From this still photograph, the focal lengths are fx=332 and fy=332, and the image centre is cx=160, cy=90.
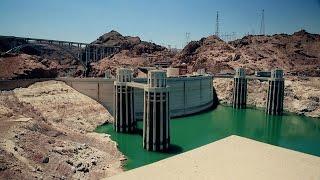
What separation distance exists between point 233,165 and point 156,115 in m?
20.3

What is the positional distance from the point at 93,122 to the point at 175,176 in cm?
3591

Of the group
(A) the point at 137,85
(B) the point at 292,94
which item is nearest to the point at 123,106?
(A) the point at 137,85

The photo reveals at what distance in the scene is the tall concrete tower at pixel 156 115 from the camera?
40688 mm

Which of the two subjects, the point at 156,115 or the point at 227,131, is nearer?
the point at 156,115

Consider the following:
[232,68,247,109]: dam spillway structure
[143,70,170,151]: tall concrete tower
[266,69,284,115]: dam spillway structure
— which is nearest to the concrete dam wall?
[232,68,247,109]: dam spillway structure

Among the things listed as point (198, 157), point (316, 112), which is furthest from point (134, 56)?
point (198, 157)

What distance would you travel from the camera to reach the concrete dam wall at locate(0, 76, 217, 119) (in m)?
59.6

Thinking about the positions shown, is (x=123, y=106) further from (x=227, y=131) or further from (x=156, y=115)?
(x=227, y=131)

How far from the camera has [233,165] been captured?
2136cm

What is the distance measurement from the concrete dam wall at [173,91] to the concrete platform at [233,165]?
36659 millimetres

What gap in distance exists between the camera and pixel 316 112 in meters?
69.2

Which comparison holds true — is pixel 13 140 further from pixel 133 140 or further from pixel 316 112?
pixel 316 112

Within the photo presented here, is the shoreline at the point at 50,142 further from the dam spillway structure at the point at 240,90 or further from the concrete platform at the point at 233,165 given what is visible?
the dam spillway structure at the point at 240,90

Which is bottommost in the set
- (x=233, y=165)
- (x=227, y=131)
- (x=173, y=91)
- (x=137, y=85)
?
(x=227, y=131)
